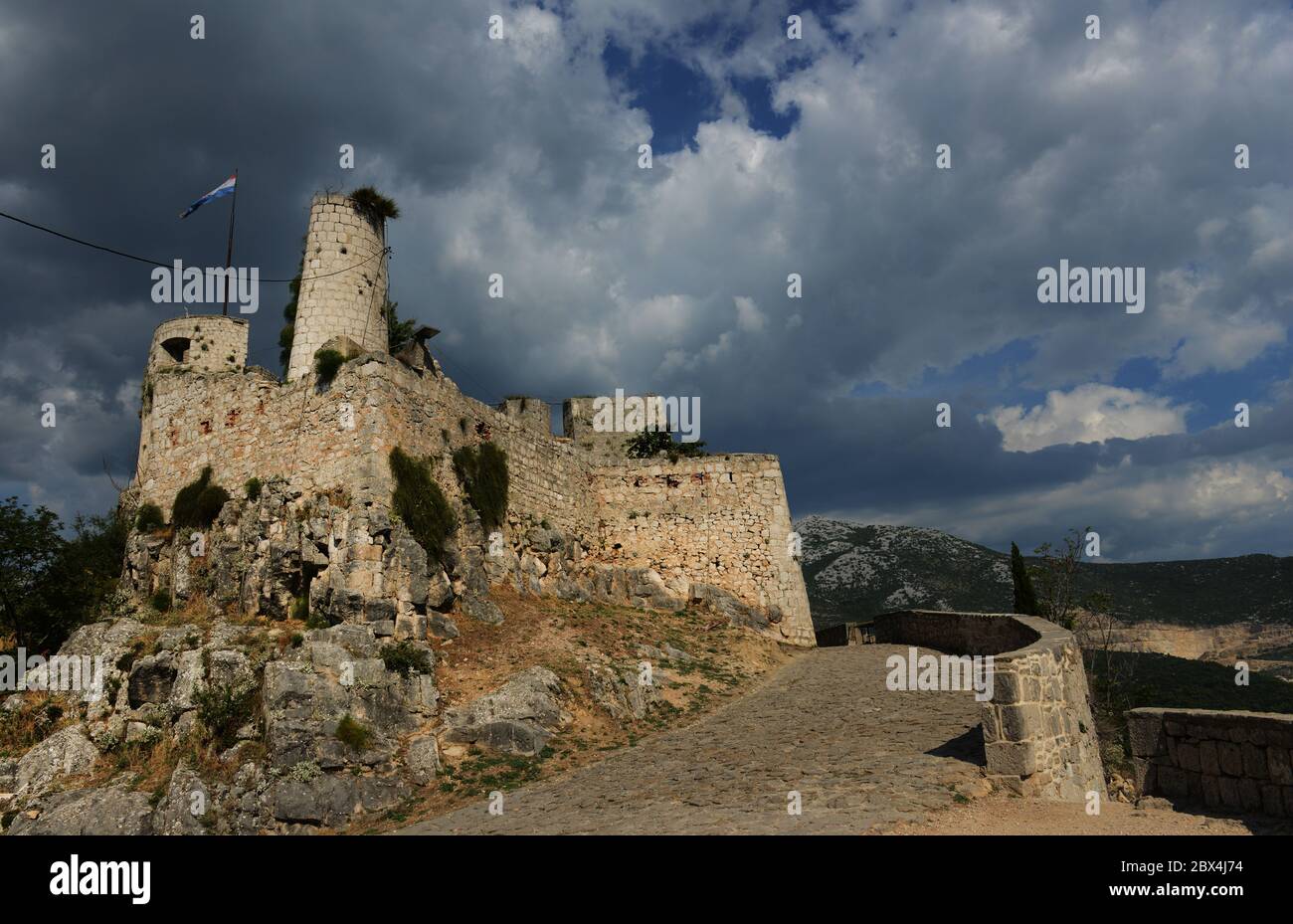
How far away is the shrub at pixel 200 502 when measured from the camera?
875 inches

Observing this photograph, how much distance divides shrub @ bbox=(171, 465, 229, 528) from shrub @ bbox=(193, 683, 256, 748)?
8274mm

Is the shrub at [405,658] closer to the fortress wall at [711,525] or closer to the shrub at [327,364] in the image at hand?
the shrub at [327,364]

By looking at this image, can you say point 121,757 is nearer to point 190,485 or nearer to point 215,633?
point 215,633

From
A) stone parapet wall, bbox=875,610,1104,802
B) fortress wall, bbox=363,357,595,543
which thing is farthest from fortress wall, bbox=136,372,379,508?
stone parapet wall, bbox=875,610,1104,802

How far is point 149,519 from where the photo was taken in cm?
2356

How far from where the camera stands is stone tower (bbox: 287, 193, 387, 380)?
2328 cm

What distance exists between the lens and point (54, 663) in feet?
59.4

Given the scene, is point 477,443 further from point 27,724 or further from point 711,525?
point 27,724

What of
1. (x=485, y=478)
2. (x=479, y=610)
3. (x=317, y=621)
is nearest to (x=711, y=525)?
(x=485, y=478)

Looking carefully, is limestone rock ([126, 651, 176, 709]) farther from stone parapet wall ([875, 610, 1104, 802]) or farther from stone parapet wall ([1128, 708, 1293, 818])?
stone parapet wall ([1128, 708, 1293, 818])

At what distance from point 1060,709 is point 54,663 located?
21421 mm
